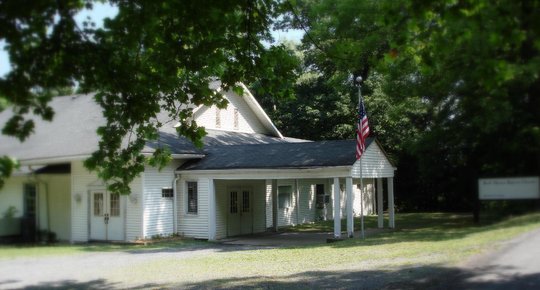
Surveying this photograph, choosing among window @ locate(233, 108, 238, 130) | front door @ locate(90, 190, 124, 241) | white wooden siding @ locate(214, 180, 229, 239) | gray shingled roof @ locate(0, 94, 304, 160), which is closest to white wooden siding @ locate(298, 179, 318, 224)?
window @ locate(233, 108, 238, 130)

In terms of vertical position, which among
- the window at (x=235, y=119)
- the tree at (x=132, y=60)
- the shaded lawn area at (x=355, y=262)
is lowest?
the shaded lawn area at (x=355, y=262)

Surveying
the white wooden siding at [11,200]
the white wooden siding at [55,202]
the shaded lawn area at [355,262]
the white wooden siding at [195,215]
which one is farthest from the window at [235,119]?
the white wooden siding at [11,200]

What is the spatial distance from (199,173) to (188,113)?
10.1 m

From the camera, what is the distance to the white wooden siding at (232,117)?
22.8 meters

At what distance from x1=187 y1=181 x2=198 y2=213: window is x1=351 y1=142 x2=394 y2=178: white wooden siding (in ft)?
20.0

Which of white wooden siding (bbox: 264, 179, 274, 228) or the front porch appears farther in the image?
white wooden siding (bbox: 264, 179, 274, 228)

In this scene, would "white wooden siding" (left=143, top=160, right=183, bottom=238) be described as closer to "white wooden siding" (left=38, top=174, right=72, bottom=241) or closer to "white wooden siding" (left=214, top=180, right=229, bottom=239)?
"white wooden siding" (left=214, top=180, right=229, bottom=239)

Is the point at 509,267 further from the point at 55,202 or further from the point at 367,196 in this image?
the point at 367,196

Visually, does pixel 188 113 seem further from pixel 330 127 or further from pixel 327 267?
pixel 330 127

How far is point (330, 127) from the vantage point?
1198 inches

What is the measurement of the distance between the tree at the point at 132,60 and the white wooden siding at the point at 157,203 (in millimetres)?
8773

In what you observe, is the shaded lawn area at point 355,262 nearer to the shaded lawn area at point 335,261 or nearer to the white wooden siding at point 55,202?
the shaded lawn area at point 335,261

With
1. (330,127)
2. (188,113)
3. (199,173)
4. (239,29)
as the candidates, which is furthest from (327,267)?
(330,127)

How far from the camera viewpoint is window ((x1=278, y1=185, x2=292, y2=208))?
82.4 ft
